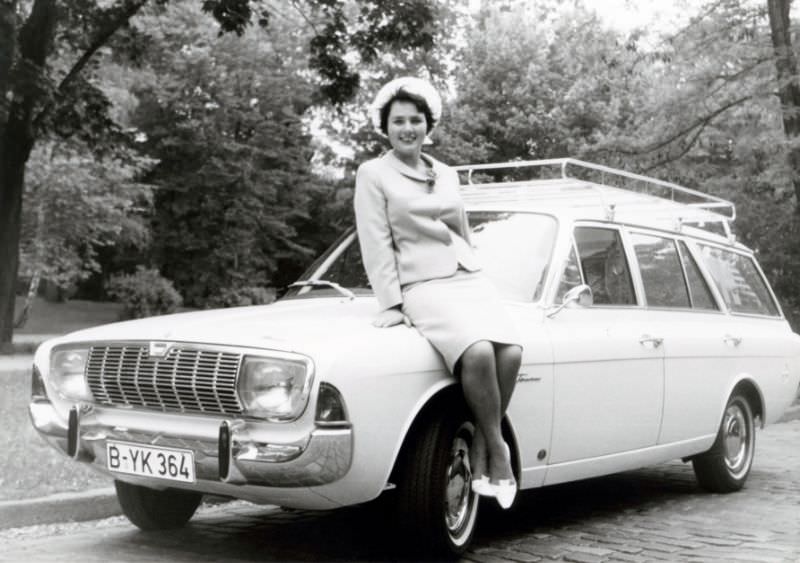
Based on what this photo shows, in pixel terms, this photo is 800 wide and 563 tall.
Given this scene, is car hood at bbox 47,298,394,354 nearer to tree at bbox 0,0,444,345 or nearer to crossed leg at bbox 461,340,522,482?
crossed leg at bbox 461,340,522,482

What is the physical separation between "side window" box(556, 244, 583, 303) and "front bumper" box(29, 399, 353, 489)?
1.93m

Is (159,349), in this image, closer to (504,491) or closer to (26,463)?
(504,491)

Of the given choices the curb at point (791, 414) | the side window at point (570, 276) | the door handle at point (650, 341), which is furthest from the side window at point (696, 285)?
the curb at point (791, 414)

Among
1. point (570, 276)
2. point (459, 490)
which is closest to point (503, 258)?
point (570, 276)

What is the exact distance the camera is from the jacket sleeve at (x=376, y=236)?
5.03 metres

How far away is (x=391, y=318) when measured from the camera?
4918 millimetres

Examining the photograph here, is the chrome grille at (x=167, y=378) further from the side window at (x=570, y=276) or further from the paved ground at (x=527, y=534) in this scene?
the side window at (x=570, y=276)

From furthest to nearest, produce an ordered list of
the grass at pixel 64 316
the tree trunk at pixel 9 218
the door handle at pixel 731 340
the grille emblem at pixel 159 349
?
the grass at pixel 64 316, the tree trunk at pixel 9 218, the door handle at pixel 731 340, the grille emblem at pixel 159 349

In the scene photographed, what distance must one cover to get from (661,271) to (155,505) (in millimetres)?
3519

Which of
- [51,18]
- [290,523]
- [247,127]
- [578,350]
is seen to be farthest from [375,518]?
[247,127]

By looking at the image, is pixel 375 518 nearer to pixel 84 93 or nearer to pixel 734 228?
pixel 734 228

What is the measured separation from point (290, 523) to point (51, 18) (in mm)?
16433

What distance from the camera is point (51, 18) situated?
20078mm

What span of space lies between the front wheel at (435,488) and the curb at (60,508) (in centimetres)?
217
